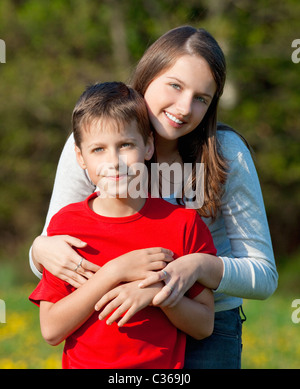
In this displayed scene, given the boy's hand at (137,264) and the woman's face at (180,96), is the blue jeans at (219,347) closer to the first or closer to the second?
the boy's hand at (137,264)

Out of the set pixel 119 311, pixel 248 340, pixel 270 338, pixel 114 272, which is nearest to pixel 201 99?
pixel 114 272

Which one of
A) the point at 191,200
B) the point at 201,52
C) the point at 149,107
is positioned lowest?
the point at 191,200

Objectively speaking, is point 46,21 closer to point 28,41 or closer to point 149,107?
point 28,41

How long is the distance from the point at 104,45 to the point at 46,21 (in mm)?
1510

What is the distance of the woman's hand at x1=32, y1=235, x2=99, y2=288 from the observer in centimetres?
217

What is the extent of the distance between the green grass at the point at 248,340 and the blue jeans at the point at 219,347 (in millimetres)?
2457

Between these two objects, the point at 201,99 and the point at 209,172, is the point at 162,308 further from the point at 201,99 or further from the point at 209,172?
the point at 201,99

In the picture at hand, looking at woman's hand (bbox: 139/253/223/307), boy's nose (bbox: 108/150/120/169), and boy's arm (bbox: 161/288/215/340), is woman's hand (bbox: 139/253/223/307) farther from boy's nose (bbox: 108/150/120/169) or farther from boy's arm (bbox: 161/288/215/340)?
boy's nose (bbox: 108/150/120/169)

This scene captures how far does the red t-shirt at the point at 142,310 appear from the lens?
85.1 inches

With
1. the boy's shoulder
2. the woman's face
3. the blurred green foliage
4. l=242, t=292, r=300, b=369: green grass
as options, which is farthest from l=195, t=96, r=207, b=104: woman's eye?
the blurred green foliage

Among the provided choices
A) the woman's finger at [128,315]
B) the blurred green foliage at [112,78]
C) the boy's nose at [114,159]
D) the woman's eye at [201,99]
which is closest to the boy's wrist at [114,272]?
the woman's finger at [128,315]

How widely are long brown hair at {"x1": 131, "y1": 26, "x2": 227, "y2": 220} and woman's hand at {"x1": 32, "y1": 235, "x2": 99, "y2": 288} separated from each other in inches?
22.7

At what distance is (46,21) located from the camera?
15.0 metres
